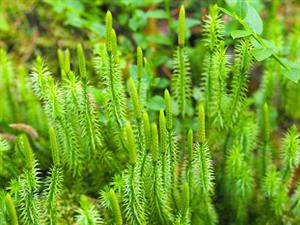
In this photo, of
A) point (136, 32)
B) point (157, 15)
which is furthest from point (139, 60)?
point (136, 32)

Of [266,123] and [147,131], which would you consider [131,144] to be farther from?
[266,123]

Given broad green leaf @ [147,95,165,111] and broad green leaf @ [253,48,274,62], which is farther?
broad green leaf @ [147,95,165,111]

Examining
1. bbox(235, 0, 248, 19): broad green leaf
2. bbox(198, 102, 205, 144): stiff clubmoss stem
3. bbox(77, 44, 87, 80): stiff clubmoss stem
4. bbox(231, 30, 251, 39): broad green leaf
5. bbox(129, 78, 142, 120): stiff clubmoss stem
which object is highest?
bbox(235, 0, 248, 19): broad green leaf

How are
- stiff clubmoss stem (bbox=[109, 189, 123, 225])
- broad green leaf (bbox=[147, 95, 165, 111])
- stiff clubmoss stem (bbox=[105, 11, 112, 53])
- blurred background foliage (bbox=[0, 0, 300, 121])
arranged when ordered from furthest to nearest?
blurred background foliage (bbox=[0, 0, 300, 121]) → broad green leaf (bbox=[147, 95, 165, 111]) → stiff clubmoss stem (bbox=[105, 11, 112, 53]) → stiff clubmoss stem (bbox=[109, 189, 123, 225])

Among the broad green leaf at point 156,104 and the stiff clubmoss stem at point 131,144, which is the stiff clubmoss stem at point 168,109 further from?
the broad green leaf at point 156,104

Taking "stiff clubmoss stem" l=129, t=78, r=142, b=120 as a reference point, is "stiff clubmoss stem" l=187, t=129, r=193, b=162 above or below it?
below

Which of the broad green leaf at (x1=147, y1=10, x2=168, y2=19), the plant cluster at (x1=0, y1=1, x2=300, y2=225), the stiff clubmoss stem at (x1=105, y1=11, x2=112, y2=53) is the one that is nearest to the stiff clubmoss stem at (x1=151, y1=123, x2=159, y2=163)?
the plant cluster at (x1=0, y1=1, x2=300, y2=225)

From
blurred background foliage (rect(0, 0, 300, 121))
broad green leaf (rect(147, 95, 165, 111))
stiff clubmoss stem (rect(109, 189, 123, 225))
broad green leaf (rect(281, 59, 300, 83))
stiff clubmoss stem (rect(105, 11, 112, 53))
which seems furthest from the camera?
blurred background foliage (rect(0, 0, 300, 121))

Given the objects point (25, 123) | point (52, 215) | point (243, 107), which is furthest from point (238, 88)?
point (25, 123)

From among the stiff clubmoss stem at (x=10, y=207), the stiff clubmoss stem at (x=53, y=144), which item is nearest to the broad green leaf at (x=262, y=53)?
the stiff clubmoss stem at (x=53, y=144)

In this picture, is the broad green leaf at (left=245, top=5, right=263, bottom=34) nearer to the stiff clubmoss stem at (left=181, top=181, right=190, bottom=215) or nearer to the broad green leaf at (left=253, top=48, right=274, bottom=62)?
the broad green leaf at (left=253, top=48, right=274, bottom=62)
